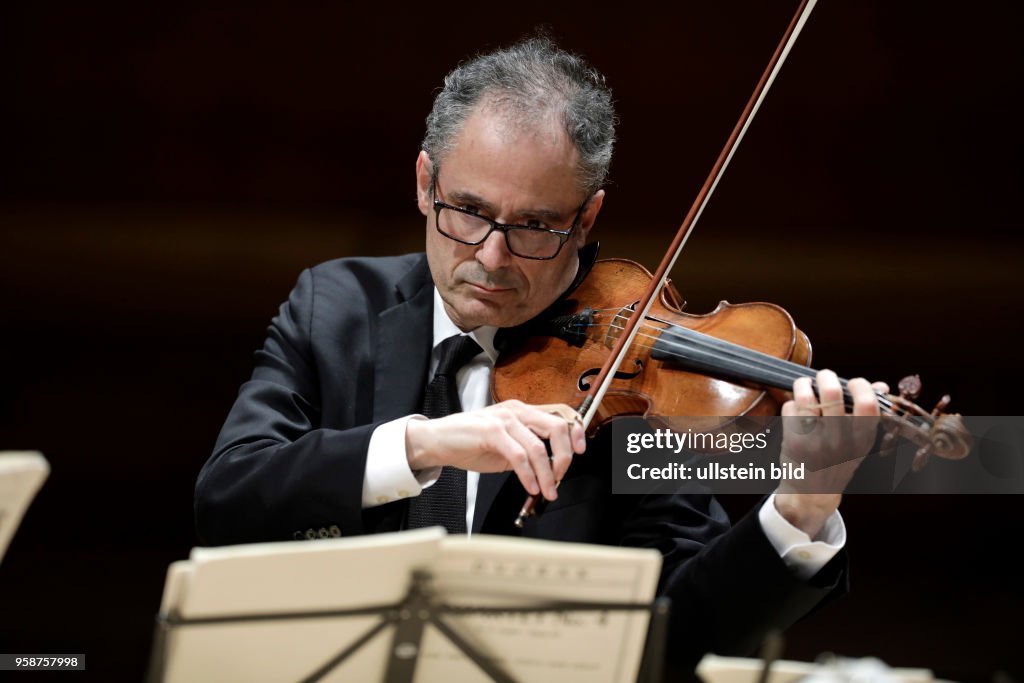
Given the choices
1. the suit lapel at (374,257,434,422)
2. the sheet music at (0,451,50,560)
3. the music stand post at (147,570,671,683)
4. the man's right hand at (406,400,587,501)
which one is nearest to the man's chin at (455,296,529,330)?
the suit lapel at (374,257,434,422)

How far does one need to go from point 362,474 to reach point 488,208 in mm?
452

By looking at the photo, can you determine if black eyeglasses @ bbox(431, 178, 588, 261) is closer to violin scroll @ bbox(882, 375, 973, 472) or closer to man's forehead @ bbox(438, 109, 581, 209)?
man's forehead @ bbox(438, 109, 581, 209)

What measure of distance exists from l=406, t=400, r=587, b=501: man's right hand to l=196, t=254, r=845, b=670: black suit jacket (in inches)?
4.2

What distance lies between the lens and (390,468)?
5.18 ft

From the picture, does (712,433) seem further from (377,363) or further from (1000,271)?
(1000,271)

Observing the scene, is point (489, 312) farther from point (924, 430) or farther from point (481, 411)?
point (924, 430)

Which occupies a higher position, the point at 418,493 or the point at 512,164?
the point at 512,164

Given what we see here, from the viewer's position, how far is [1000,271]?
2.88 metres

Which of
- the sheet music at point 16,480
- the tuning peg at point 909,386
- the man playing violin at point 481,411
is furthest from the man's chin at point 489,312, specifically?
the sheet music at point 16,480

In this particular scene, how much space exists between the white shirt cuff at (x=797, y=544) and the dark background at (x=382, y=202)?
50.4 inches

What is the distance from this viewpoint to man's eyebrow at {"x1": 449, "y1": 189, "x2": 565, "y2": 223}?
172 cm

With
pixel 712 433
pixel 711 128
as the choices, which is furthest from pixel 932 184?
pixel 712 433

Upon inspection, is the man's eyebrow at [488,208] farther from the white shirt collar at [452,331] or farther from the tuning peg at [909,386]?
the tuning peg at [909,386]

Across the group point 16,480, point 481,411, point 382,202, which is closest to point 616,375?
point 481,411
